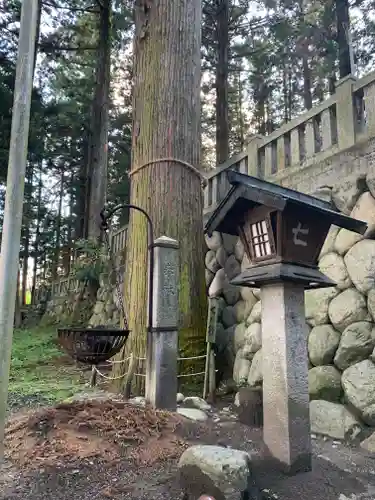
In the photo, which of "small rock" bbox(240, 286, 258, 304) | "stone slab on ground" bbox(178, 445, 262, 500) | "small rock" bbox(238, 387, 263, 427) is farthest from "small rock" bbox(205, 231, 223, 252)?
"stone slab on ground" bbox(178, 445, 262, 500)

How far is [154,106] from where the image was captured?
485 cm

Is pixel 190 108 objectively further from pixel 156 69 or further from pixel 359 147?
pixel 359 147

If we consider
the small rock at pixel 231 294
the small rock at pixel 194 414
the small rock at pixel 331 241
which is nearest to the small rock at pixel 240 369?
the small rock at pixel 231 294

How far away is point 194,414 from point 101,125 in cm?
965

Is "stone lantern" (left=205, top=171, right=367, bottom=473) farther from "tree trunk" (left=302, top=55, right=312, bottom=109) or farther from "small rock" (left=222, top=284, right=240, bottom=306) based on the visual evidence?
"tree trunk" (left=302, top=55, right=312, bottom=109)

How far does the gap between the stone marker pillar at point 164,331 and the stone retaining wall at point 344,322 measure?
1217 mm

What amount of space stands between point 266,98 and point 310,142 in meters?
12.0

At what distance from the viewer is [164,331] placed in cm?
327

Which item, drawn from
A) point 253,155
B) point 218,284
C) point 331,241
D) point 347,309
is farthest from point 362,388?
point 253,155

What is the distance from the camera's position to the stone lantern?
7.91 ft

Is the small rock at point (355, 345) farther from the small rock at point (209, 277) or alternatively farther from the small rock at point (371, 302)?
the small rock at point (209, 277)

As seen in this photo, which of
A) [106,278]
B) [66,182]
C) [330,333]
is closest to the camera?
[330,333]

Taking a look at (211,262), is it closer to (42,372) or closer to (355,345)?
(355,345)

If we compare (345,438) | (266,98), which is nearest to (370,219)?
(345,438)
